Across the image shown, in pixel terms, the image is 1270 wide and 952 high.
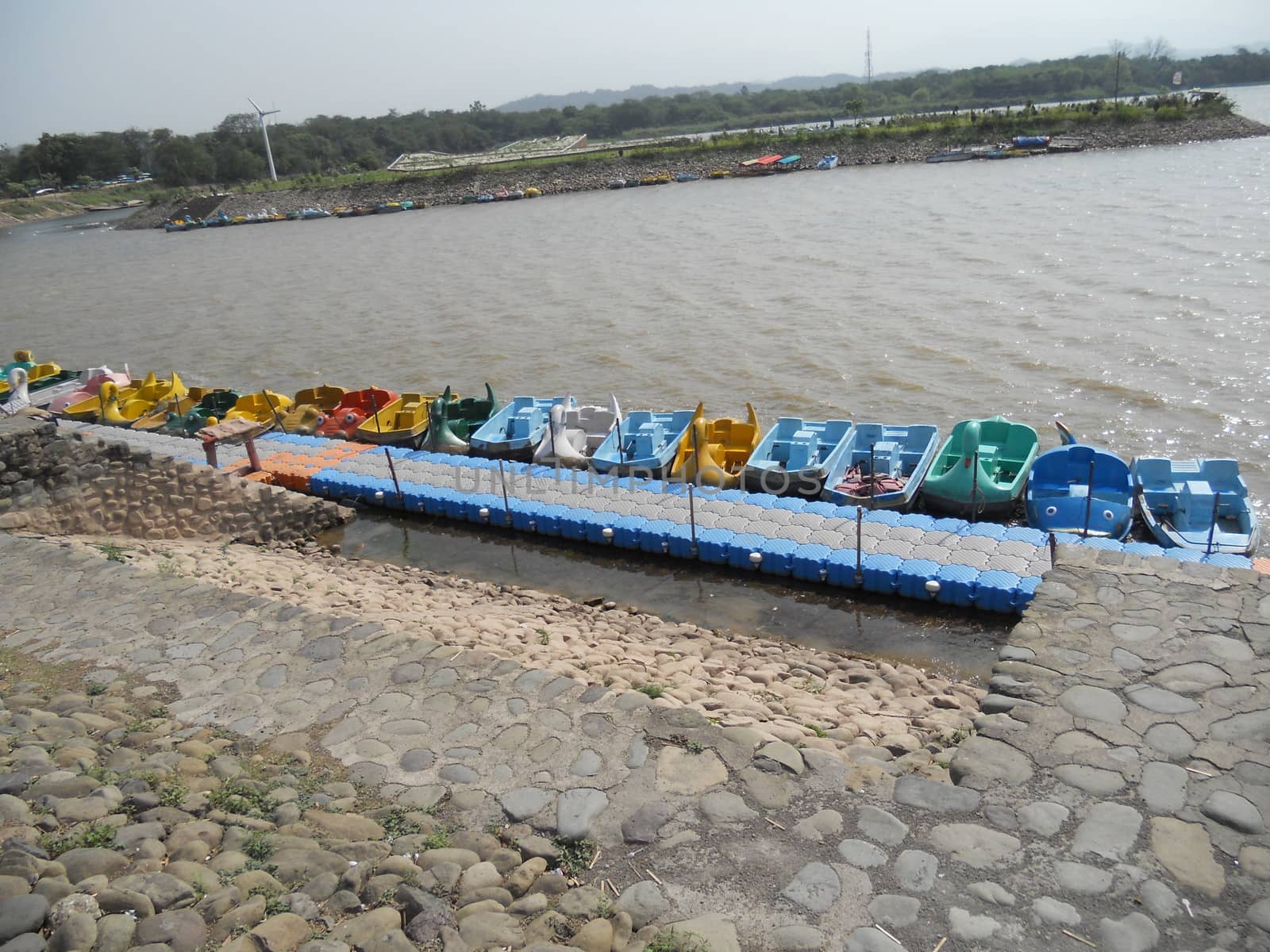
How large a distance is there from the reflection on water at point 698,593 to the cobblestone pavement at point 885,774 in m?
3.06

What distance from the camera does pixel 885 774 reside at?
6.43 m

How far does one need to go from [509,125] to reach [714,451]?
151695mm

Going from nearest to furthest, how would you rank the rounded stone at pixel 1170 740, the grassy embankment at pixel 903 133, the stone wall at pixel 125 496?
1. the rounded stone at pixel 1170 740
2. the stone wall at pixel 125 496
3. the grassy embankment at pixel 903 133

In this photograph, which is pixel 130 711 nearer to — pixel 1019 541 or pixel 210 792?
pixel 210 792

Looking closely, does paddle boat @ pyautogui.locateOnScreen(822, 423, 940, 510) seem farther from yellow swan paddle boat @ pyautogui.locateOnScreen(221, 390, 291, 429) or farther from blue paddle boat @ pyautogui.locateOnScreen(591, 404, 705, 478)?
yellow swan paddle boat @ pyautogui.locateOnScreen(221, 390, 291, 429)

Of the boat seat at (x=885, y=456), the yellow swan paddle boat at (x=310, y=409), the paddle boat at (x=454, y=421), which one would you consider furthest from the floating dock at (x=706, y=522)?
the boat seat at (x=885, y=456)

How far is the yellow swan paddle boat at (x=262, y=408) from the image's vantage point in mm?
21141

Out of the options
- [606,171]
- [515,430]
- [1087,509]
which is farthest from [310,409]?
[606,171]

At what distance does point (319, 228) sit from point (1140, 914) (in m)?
80.9

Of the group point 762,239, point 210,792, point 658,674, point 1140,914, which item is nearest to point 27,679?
point 210,792

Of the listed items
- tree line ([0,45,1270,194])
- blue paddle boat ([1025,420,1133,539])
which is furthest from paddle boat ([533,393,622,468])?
tree line ([0,45,1270,194])

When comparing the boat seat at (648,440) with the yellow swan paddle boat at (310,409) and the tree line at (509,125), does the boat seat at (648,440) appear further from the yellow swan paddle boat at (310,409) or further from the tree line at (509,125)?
the tree line at (509,125)

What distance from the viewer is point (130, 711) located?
7.79 metres

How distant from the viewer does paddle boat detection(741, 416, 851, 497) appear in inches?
A: 596
